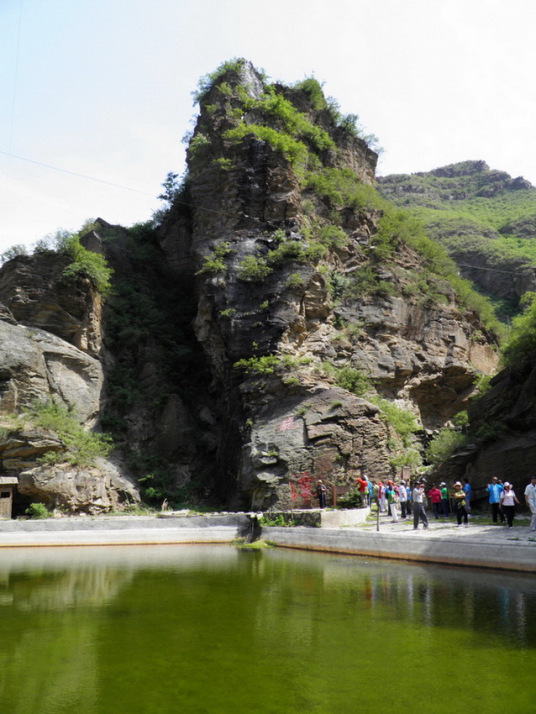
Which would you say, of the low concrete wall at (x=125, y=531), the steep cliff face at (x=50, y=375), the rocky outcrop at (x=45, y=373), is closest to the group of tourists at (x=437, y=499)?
the low concrete wall at (x=125, y=531)

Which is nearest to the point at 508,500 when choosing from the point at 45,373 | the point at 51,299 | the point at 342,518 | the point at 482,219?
the point at 342,518

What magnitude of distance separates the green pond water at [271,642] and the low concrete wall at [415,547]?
0.45m

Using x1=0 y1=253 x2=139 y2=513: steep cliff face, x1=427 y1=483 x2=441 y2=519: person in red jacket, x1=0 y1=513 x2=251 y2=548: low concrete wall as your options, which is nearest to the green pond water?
x1=0 y1=513 x2=251 y2=548: low concrete wall

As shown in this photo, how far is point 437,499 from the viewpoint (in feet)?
64.0

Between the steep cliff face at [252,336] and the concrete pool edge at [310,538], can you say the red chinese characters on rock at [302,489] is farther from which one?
the concrete pool edge at [310,538]

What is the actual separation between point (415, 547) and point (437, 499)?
6.58 meters

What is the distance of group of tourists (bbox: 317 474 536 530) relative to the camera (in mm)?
14941

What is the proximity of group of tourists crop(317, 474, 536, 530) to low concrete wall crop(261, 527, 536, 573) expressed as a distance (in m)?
1.42

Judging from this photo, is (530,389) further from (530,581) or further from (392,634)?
(392,634)

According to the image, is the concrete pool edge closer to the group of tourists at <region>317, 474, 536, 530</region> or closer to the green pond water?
the green pond water

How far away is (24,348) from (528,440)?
24.0m

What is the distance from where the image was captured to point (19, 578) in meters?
13.1

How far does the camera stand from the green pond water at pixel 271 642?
5.75 meters

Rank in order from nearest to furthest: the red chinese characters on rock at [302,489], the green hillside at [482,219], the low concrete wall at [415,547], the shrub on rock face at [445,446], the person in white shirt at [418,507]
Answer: the low concrete wall at [415,547] → the person in white shirt at [418,507] → the red chinese characters on rock at [302,489] → the shrub on rock face at [445,446] → the green hillside at [482,219]
